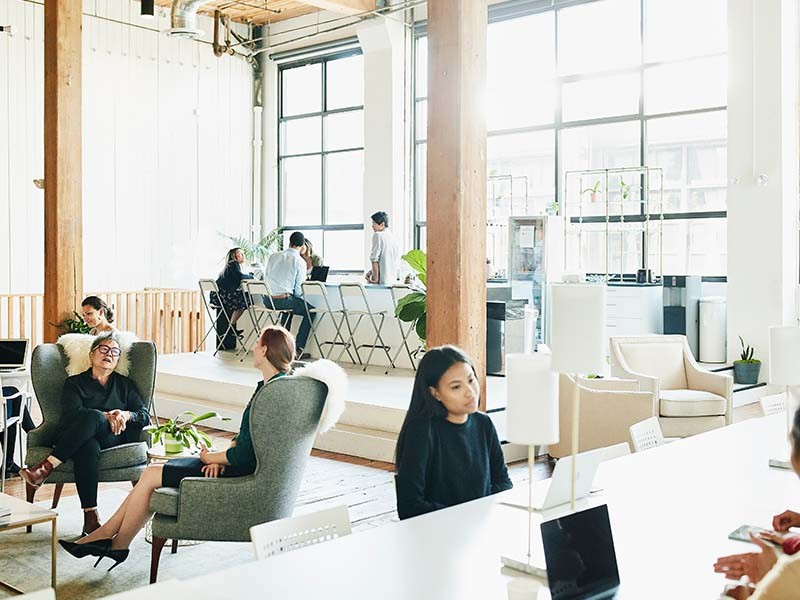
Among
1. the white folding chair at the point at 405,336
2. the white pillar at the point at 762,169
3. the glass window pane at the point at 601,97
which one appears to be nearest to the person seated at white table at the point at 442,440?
the white folding chair at the point at 405,336

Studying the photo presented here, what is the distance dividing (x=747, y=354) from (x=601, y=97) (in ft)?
12.4

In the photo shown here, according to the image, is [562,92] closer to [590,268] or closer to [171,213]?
[590,268]

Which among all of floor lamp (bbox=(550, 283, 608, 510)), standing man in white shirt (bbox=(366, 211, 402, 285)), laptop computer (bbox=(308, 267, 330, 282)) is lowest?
floor lamp (bbox=(550, 283, 608, 510))

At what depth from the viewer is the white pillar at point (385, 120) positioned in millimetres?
12625

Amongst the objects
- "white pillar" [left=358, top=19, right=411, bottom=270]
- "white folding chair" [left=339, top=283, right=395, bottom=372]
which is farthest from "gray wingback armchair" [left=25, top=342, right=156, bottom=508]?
"white pillar" [left=358, top=19, right=411, bottom=270]

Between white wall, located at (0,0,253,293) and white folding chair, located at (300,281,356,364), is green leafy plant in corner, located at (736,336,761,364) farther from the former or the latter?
white wall, located at (0,0,253,293)

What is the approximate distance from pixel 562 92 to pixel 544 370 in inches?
388

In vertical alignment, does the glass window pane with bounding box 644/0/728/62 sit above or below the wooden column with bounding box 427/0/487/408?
above

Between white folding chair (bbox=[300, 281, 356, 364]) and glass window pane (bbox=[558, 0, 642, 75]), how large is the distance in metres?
4.37

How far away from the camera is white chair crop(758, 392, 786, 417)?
4792mm

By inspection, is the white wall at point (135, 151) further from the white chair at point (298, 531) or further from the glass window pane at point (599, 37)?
the white chair at point (298, 531)

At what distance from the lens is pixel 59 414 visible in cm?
525

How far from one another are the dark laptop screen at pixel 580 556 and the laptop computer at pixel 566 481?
46 cm

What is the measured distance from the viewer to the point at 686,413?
647 cm
